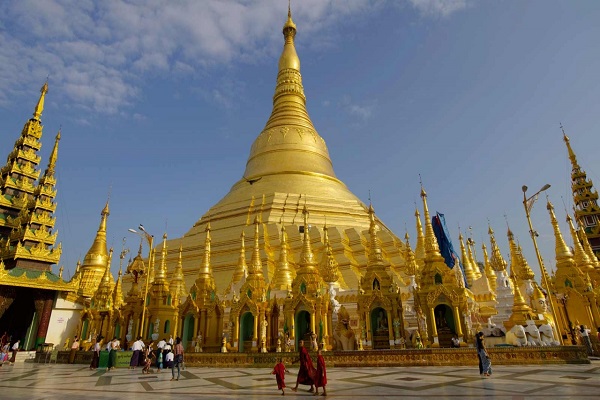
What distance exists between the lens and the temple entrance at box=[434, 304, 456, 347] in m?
14.7

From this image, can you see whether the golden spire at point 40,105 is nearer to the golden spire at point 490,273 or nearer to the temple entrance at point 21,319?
the temple entrance at point 21,319

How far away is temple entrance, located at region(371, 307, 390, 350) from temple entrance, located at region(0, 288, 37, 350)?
716 inches

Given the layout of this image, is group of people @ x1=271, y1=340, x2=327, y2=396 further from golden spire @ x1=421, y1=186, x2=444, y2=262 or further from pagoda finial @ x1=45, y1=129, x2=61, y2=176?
pagoda finial @ x1=45, y1=129, x2=61, y2=176

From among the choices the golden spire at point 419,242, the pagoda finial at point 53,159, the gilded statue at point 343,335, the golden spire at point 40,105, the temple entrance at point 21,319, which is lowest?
the gilded statue at point 343,335

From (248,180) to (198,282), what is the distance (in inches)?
697

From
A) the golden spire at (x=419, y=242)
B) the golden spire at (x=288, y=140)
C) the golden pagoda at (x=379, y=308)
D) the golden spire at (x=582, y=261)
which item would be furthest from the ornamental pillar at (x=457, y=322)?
the golden spire at (x=288, y=140)

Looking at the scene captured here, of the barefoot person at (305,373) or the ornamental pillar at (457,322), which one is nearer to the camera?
the barefoot person at (305,373)

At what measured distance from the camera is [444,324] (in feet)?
49.8

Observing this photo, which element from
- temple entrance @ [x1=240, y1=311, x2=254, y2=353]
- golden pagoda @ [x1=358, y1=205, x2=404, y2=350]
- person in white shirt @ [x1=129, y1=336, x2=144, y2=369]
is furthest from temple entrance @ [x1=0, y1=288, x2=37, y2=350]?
golden pagoda @ [x1=358, y1=205, x2=404, y2=350]

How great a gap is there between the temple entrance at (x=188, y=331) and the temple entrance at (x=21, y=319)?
8.93 meters

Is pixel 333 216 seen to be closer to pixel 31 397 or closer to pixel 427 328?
pixel 427 328

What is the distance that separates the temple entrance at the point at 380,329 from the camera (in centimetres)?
1505

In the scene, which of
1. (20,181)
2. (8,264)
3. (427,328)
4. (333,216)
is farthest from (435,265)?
(20,181)

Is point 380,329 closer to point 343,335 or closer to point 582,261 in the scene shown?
point 343,335
